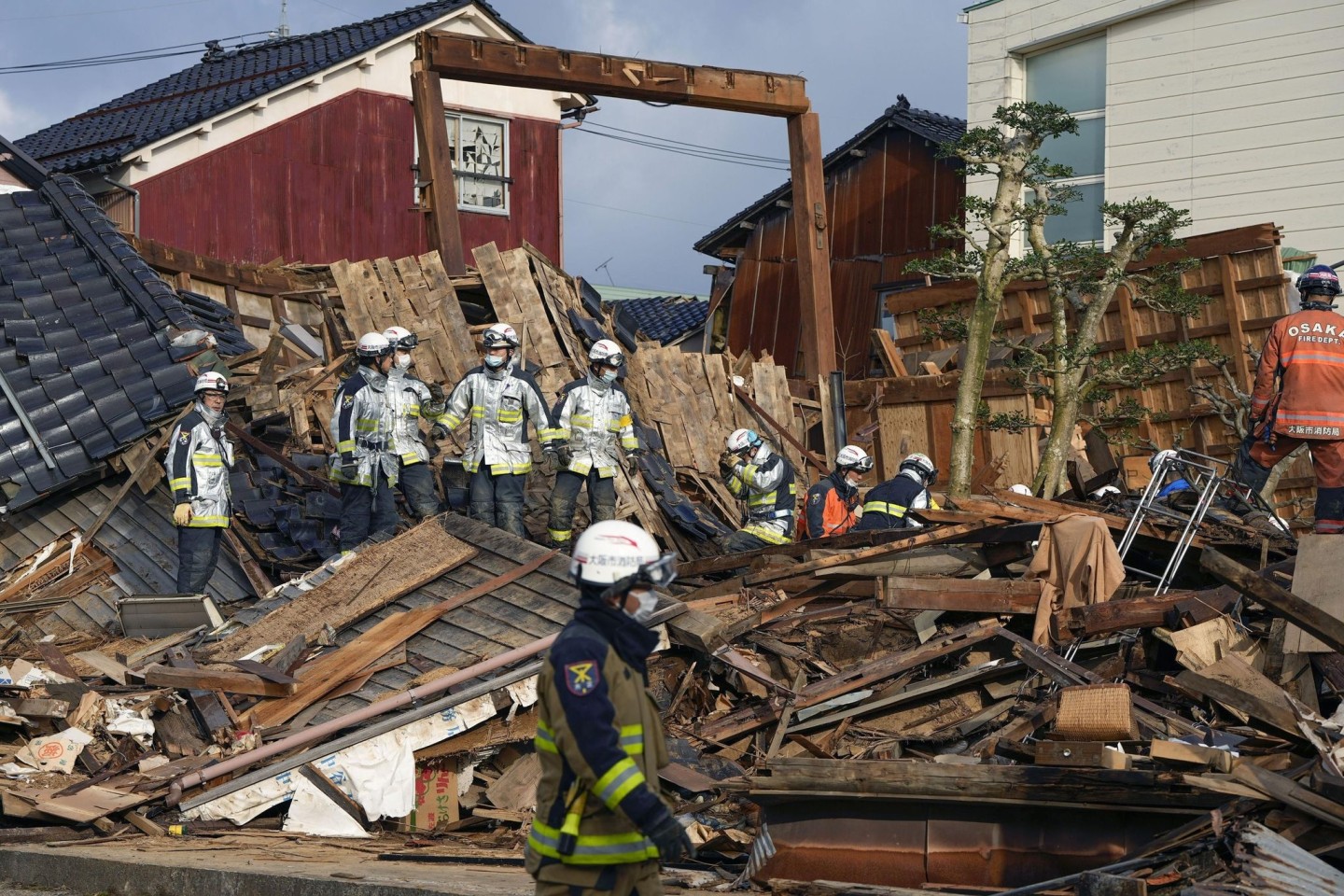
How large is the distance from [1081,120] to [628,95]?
6775 mm

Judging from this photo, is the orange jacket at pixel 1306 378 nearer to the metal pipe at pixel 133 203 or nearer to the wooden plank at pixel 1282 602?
the wooden plank at pixel 1282 602

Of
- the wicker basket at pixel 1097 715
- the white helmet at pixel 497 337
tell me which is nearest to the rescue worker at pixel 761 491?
the white helmet at pixel 497 337

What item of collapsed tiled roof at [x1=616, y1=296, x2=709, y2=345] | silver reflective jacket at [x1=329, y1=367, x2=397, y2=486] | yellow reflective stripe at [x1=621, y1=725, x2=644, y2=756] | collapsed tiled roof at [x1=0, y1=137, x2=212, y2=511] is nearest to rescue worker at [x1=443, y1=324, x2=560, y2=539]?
silver reflective jacket at [x1=329, y1=367, x2=397, y2=486]

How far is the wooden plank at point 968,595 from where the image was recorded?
31.6 feet

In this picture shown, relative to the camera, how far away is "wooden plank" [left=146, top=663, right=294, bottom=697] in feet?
31.3

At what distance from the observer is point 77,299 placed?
50.4ft

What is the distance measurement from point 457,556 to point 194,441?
110 inches

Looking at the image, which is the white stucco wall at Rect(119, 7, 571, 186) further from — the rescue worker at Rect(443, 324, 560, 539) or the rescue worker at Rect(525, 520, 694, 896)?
the rescue worker at Rect(525, 520, 694, 896)

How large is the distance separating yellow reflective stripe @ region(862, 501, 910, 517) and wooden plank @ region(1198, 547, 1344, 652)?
409 cm

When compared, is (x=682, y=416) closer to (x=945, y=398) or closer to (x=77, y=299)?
(x=945, y=398)

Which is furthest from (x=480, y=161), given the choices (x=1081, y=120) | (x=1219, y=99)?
Answer: (x=1219, y=99)

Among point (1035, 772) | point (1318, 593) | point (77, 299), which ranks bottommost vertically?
point (1035, 772)

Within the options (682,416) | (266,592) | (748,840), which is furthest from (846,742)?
(682,416)

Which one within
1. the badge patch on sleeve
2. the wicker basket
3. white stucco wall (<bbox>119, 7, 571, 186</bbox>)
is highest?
white stucco wall (<bbox>119, 7, 571, 186</bbox>)
